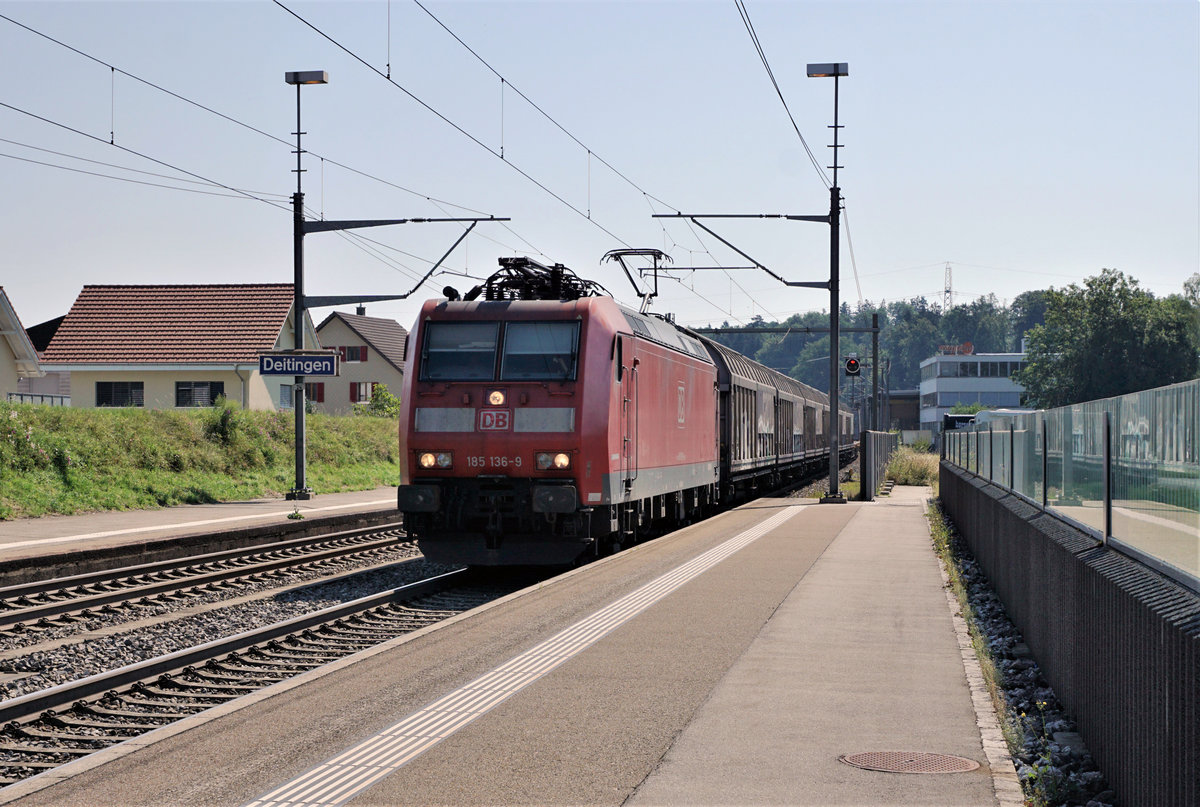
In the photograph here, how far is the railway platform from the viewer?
Result: 19.5ft

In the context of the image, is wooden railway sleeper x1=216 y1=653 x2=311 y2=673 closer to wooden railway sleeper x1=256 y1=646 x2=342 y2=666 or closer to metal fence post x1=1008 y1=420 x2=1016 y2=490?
wooden railway sleeper x1=256 y1=646 x2=342 y2=666

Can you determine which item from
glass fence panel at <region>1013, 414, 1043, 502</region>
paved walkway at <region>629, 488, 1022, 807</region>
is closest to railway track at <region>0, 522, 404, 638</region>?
paved walkway at <region>629, 488, 1022, 807</region>

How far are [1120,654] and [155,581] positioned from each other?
39.9ft

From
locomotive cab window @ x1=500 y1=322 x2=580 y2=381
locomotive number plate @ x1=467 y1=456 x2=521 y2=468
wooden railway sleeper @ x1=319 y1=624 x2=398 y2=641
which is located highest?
locomotive cab window @ x1=500 y1=322 x2=580 y2=381

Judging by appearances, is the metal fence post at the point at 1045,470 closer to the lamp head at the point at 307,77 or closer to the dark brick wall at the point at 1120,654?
the dark brick wall at the point at 1120,654

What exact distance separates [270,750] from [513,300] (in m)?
9.89

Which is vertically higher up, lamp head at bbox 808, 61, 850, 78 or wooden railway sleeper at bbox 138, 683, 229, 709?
lamp head at bbox 808, 61, 850, 78

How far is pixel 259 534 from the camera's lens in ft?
67.8

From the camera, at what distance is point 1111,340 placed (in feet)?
301

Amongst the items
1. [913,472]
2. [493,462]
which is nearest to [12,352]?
[913,472]

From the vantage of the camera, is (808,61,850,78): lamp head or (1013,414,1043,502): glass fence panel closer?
(1013,414,1043,502): glass fence panel

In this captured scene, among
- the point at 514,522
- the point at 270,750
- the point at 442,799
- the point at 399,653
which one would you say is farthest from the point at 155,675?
the point at 514,522

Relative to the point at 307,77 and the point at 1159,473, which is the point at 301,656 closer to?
the point at 1159,473

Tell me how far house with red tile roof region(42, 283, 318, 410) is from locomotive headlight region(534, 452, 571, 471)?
101 ft
